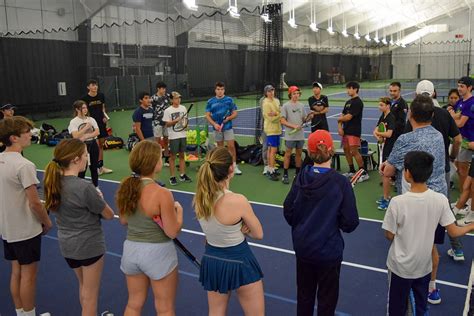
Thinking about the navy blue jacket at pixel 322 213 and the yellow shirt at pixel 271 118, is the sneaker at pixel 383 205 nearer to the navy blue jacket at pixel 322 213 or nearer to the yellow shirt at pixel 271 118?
the yellow shirt at pixel 271 118

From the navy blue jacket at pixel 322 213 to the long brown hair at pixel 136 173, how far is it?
1.06 metres

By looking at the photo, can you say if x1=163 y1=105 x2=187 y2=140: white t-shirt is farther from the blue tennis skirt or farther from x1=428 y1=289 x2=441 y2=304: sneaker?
the blue tennis skirt

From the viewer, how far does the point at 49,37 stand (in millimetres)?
21906

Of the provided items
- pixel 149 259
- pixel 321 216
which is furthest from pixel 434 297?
pixel 149 259

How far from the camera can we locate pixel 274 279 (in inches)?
195

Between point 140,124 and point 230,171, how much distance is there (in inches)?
256

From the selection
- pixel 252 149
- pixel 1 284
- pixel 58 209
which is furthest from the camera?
pixel 252 149

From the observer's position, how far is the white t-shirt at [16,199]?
359 centimetres

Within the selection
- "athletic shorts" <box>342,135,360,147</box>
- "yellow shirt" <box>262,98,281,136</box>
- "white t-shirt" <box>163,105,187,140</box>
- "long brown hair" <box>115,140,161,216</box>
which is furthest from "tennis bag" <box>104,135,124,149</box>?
"long brown hair" <box>115,140,161,216</box>

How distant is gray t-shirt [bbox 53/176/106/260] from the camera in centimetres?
332

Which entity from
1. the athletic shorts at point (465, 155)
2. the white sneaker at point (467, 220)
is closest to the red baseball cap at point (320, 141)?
the white sneaker at point (467, 220)

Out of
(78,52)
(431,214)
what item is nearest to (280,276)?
(431,214)

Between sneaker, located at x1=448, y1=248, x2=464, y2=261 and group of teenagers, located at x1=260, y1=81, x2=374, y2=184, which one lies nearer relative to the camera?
sneaker, located at x1=448, y1=248, x2=464, y2=261

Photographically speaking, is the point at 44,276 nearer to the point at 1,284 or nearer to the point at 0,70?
the point at 1,284
